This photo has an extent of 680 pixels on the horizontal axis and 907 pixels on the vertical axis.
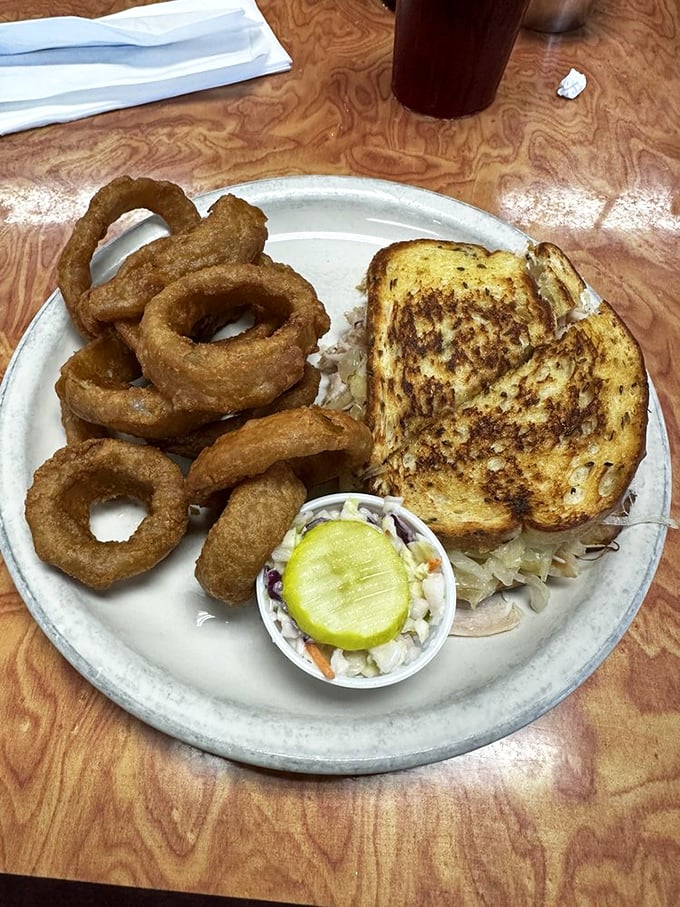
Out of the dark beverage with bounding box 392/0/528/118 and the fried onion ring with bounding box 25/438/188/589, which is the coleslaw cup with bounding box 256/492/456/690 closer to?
the fried onion ring with bounding box 25/438/188/589

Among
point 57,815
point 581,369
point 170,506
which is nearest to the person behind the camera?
point 57,815

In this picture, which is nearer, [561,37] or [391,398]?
[391,398]

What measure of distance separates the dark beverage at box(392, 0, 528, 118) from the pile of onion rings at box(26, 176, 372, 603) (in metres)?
1.14

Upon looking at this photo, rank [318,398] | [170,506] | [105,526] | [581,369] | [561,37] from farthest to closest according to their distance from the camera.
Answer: [561,37] < [318,398] < [581,369] < [105,526] < [170,506]

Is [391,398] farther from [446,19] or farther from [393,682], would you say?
[446,19]

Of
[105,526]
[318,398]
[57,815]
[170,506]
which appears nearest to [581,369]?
[318,398]

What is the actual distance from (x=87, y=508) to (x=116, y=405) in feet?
0.91

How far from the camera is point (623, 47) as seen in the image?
130 inches

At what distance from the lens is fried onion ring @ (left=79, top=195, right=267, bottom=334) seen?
181 cm

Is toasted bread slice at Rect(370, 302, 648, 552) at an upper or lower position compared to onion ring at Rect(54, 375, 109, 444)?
upper

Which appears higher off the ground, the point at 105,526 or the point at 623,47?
the point at 623,47

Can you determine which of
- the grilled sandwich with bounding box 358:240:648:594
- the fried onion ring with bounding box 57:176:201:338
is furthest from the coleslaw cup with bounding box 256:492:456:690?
the fried onion ring with bounding box 57:176:201:338

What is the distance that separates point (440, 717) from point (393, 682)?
5.0 inches

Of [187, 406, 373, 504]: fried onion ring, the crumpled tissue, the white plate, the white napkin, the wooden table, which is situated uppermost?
the crumpled tissue
